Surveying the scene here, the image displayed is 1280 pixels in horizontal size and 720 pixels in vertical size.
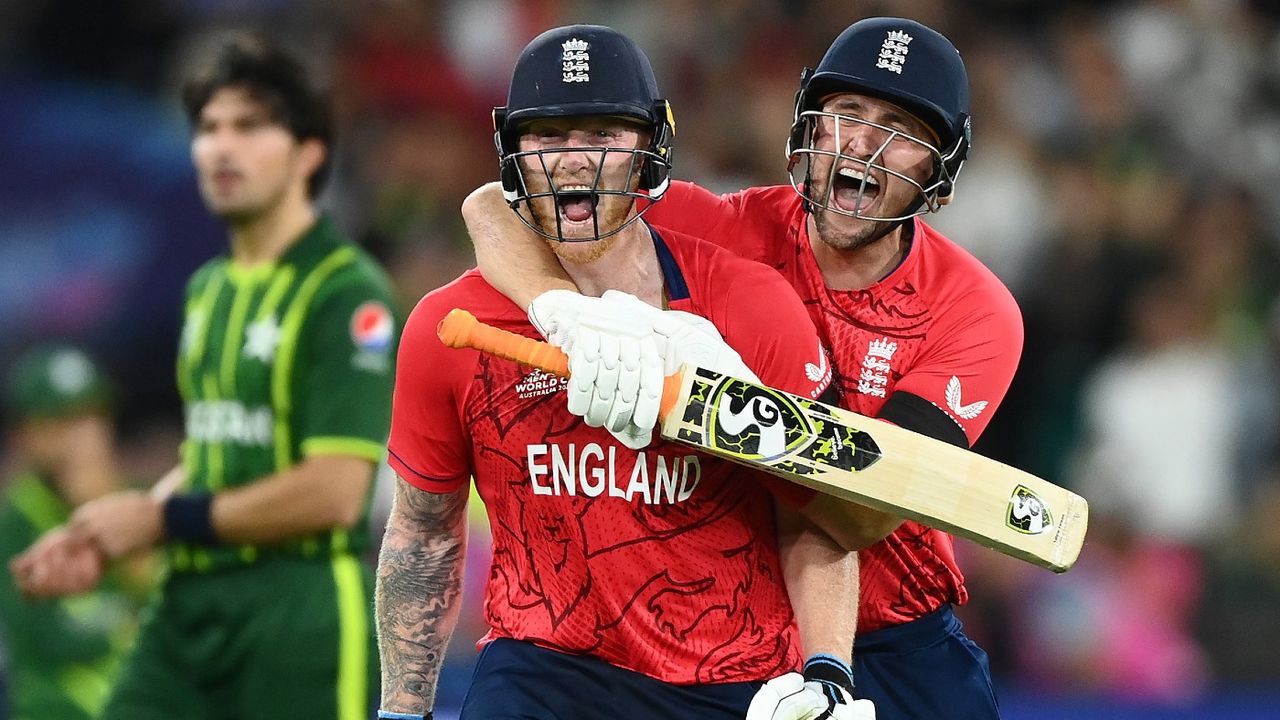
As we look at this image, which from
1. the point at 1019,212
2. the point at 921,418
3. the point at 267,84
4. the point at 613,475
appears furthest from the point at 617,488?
the point at 1019,212

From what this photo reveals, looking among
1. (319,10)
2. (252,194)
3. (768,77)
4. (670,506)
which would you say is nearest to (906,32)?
(670,506)

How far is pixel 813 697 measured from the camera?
302 centimetres

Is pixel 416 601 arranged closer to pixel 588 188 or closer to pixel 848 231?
pixel 588 188

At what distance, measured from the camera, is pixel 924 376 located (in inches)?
132

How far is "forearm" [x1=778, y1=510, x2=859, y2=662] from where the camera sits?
316 centimetres

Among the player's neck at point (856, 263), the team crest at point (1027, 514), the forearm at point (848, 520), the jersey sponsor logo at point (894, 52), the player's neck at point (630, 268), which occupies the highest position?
the jersey sponsor logo at point (894, 52)

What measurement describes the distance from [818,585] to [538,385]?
608 mm

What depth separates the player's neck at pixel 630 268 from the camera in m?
3.25

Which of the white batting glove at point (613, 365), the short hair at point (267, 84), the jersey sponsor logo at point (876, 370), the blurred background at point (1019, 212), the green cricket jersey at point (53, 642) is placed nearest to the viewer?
the white batting glove at point (613, 365)

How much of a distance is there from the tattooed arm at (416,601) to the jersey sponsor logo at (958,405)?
Result: 93 centimetres

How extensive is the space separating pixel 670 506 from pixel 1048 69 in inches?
250

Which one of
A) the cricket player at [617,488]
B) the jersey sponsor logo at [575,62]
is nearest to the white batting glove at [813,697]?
the cricket player at [617,488]

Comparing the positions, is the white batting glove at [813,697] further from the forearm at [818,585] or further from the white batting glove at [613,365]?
the white batting glove at [613,365]

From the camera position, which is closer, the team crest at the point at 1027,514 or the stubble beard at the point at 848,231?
the team crest at the point at 1027,514
